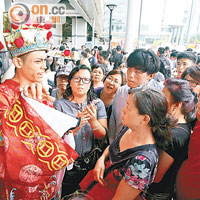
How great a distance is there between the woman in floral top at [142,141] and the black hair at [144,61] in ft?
2.21

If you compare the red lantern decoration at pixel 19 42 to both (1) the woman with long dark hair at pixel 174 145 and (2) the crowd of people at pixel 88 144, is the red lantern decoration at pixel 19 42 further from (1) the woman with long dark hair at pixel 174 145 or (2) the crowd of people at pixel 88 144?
(1) the woman with long dark hair at pixel 174 145

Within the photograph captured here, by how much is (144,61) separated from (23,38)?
101 cm

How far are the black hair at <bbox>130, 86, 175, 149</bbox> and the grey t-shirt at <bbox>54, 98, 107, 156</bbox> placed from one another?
0.67m

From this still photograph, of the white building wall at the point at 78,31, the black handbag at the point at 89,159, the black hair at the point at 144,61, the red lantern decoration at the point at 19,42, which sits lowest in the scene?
the black handbag at the point at 89,159

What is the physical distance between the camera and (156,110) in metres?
0.89

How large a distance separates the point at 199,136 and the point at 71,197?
895 mm

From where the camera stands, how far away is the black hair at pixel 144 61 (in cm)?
154

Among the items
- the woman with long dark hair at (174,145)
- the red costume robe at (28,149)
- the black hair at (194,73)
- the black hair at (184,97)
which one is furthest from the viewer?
the black hair at (194,73)

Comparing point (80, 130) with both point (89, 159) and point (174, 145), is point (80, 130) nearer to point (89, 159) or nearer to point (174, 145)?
point (89, 159)

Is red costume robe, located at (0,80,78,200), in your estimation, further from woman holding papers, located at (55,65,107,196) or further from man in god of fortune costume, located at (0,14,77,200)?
woman holding papers, located at (55,65,107,196)

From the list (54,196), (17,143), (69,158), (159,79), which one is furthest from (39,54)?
(159,79)

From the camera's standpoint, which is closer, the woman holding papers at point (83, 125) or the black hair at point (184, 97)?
the black hair at point (184, 97)

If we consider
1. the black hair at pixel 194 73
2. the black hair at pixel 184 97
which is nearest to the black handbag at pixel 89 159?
the black hair at pixel 184 97

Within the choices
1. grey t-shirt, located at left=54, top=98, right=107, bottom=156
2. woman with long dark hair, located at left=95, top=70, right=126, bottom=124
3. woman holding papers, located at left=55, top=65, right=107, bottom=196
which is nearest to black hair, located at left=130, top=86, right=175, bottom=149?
woman holding papers, located at left=55, top=65, right=107, bottom=196
